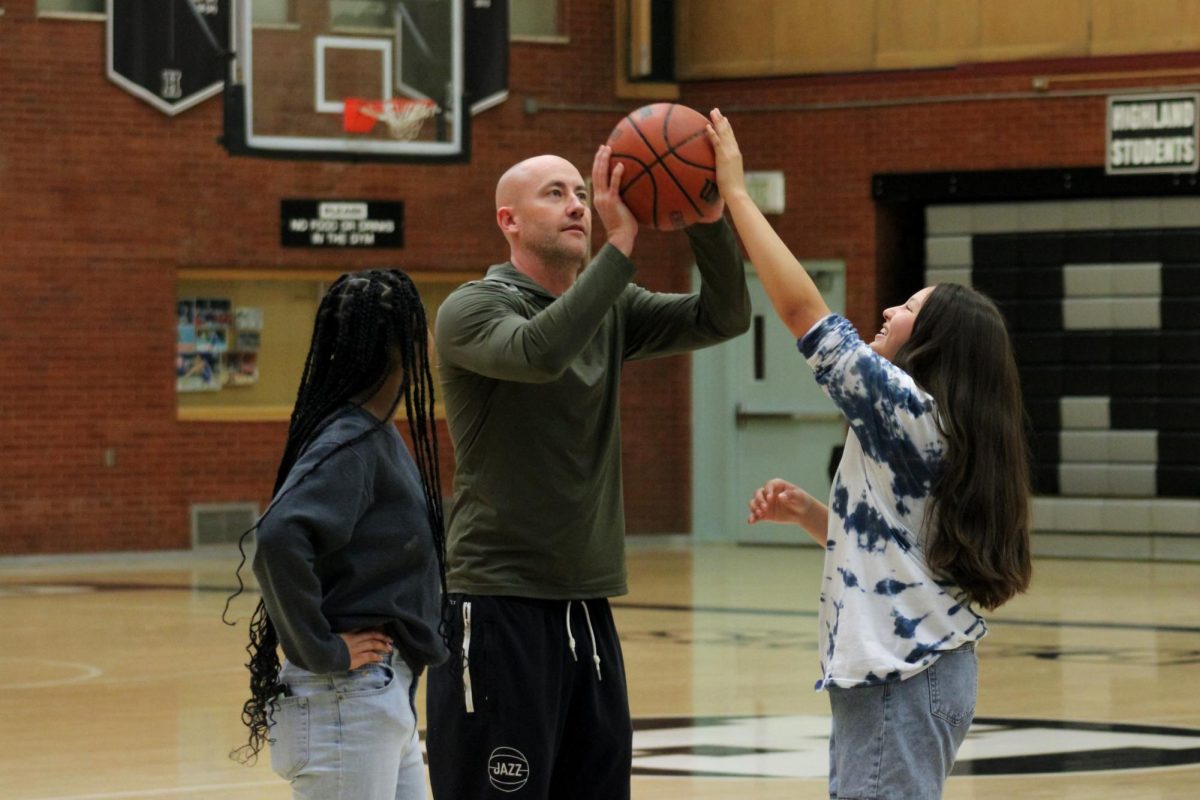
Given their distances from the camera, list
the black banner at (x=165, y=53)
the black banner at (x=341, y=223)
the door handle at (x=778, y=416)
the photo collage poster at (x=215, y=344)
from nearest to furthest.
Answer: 1. the black banner at (x=165, y=53)
2. the photo collage poster at (x=215, y=344)
3. the black banner at (x=341, y=223)
4. the door handle at (x=778, y=416)

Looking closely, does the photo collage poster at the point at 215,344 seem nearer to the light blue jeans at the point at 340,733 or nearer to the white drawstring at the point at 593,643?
the white drawstring at the point at 593,643

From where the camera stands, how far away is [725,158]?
3973mm

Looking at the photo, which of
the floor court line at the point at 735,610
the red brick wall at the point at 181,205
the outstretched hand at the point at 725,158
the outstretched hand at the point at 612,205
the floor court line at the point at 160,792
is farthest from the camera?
the red brick wall at the point at 181,205

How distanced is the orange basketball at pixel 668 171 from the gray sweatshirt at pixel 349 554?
73 cm

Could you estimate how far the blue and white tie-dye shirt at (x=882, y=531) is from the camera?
360cm

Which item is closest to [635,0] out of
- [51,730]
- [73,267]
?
[73,267]

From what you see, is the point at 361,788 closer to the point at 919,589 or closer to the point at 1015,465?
the point at 919,589

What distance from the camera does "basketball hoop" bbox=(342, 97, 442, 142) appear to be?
15961mm

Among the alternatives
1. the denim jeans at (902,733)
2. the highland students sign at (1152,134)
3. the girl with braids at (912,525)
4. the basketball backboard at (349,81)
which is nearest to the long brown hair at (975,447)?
the girl with braids at (912,525)

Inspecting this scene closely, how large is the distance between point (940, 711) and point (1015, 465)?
47 cm

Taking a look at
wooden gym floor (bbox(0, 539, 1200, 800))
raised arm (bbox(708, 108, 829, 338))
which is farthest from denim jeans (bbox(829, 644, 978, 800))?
wooden gym floor (bbox(0, 539, 1200, 800))

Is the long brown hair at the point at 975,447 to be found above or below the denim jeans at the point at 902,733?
above

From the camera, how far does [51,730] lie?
8586mm

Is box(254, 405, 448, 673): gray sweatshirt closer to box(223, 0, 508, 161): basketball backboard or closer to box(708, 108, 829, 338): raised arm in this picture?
box(708, 108, 829, 338): raised arm
